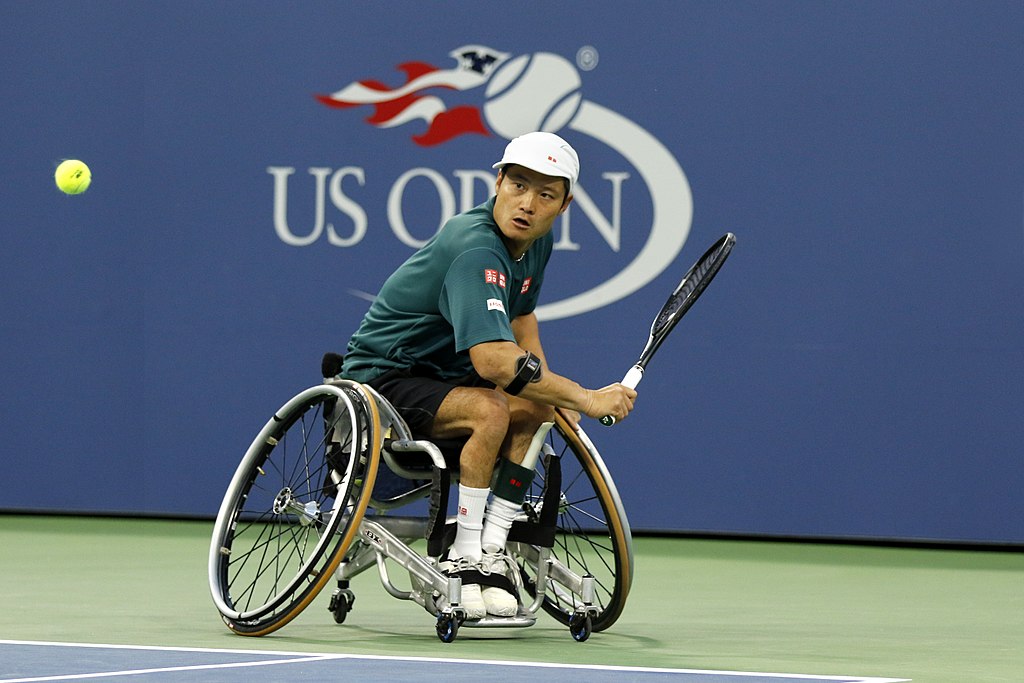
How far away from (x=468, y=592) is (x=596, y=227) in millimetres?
3241

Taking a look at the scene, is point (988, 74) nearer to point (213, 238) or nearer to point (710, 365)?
point (710, 365)

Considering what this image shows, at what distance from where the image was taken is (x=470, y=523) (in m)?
4.81

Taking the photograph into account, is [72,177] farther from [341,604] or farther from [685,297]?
→ [685,297]

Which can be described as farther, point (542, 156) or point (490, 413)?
point (542, 156)

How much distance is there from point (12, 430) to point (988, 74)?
4.33m

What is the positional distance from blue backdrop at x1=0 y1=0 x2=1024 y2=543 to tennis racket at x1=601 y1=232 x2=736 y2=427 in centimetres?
237

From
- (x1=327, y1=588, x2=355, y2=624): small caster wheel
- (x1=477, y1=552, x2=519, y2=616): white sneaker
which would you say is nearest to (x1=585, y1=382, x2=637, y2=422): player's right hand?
(x1=477, y1=552, x2=519, y2=616): white sneaker

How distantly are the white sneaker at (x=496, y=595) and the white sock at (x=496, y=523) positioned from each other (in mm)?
29

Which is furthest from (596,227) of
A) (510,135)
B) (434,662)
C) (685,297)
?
(434,662)

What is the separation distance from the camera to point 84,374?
820cm

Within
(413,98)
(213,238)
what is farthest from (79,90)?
(413,98)

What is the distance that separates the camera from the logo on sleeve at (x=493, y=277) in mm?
4734

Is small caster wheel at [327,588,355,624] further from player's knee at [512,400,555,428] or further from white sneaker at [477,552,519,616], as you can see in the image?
player's knee at [512,400,555,428]

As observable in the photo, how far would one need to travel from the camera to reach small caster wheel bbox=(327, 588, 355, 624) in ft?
16.8
